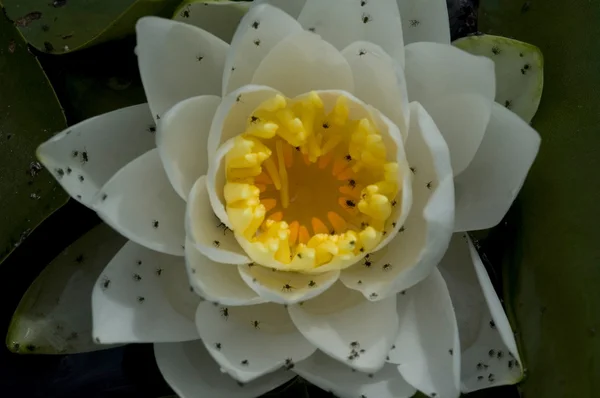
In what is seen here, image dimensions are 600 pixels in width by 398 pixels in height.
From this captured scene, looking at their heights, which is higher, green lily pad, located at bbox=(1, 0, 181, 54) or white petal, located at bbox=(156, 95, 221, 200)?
green lily pad, located at bbox=(1, 0, 181, 54)

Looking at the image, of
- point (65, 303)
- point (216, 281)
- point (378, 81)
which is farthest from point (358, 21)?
point (65, 303)

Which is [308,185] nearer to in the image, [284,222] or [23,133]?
[284,222]

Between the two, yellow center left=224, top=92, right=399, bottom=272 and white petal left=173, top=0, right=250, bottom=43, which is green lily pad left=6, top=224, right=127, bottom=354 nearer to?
yellow center left=224, top=92, right=399, bottom=272

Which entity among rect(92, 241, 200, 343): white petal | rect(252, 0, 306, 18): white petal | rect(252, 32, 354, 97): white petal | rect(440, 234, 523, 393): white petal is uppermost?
rect(252, 0, 306, 18): white petal

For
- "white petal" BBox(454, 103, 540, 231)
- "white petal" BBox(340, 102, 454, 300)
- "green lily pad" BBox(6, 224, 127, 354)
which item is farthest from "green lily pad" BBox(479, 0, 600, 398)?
"green lily pad" BBox(6, 224, 127, 354)

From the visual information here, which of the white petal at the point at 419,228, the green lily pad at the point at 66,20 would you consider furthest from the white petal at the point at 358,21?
the green lily pad at the point at 66,20

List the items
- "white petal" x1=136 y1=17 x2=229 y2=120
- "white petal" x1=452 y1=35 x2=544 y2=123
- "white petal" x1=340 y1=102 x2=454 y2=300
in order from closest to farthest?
"white petal" x1=340 y1=102 x2=454 y2=300 < "white petal" x1=136 y1=17 x2=229 y2=120 < "white petal" x1=452 y1=35 x2=544 y2=123

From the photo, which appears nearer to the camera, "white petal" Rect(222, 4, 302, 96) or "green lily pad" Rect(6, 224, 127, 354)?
"white petal" Rect(222, 4, 302, 96)

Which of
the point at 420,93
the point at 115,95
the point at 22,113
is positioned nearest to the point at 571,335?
the point at 420,93
